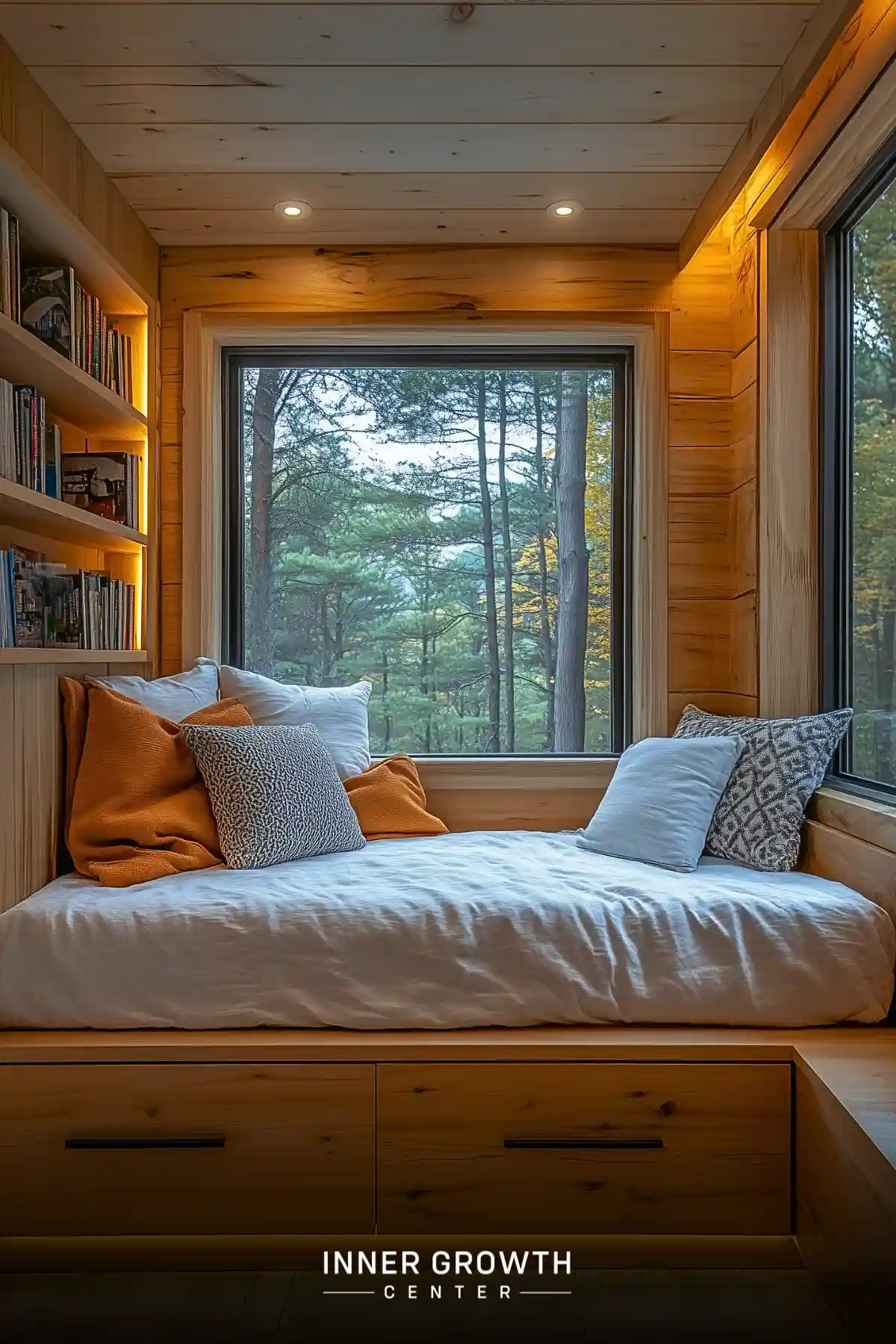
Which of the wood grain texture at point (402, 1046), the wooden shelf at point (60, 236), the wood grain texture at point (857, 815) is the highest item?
the wooden shelf at point (60, 236)

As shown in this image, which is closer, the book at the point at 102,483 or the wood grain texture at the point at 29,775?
the wood grain texture at the point at 29,775

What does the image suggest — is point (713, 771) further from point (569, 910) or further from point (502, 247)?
point (502, 247)

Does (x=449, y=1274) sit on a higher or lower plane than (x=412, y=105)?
lower

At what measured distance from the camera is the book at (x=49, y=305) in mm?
2264

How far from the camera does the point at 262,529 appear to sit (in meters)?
3.05

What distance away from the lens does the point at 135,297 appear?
2.71 m

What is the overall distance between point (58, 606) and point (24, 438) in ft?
1.37

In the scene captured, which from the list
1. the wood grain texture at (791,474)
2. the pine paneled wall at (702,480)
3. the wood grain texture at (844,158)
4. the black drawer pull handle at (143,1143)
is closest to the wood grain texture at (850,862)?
the wood grain texture at (791,474)

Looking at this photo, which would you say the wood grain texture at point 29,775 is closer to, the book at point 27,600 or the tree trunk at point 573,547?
the book at point 27,600

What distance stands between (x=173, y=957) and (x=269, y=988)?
194 millimetres

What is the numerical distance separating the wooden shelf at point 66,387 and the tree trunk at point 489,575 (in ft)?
3.36

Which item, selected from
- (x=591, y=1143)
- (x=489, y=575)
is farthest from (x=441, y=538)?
(x=591, y=1143)

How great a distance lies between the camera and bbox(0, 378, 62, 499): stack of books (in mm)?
1992

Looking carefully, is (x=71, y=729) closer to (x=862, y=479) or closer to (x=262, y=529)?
(x=262, y=529)
